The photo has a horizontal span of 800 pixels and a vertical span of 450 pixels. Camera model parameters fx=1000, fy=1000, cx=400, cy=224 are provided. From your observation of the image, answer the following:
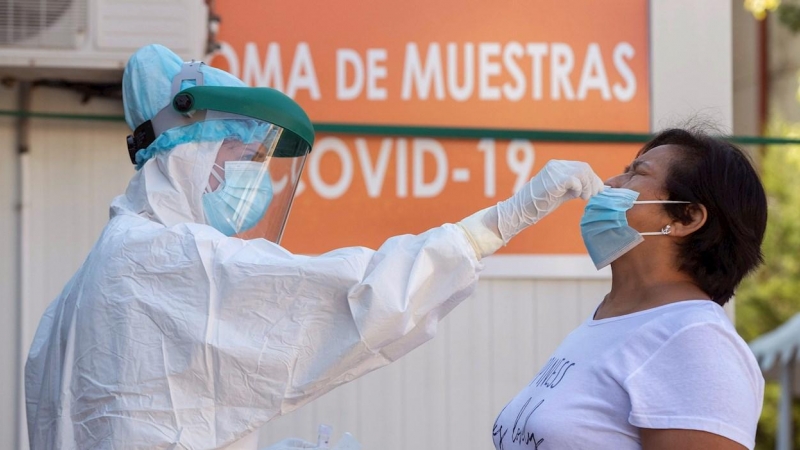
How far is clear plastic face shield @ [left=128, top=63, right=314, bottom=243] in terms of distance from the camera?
223cm

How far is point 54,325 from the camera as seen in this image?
2215 mm

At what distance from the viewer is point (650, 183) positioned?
2.18m

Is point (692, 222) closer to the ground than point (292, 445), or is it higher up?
higher up

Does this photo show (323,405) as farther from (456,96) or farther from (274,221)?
(274,221)

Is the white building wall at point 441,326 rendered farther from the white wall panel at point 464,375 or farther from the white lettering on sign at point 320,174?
the white lettering on sign at point 320,174

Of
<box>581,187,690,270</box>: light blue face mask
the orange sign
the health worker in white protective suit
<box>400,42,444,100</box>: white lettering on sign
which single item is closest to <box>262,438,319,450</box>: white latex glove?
the health worker in white protective suit

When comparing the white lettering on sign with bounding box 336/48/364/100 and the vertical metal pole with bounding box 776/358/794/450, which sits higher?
the white lettering on sign with bounding box 336/48/364/100

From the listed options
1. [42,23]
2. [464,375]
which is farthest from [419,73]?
[42,23]

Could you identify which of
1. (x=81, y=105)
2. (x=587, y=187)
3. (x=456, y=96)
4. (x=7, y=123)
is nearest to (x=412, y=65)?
(x=456, y=96)

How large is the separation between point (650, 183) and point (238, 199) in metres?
0.92

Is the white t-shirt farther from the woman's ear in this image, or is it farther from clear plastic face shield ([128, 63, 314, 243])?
clear plastic face shield ([128, 63, 314, 243])

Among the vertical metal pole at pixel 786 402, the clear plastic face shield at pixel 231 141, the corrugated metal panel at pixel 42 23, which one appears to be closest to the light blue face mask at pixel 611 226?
the clear plastic face shield at pixel 231 141

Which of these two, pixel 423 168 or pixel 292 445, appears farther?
pixel 423 168

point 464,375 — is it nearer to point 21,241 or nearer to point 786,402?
point 21,241
